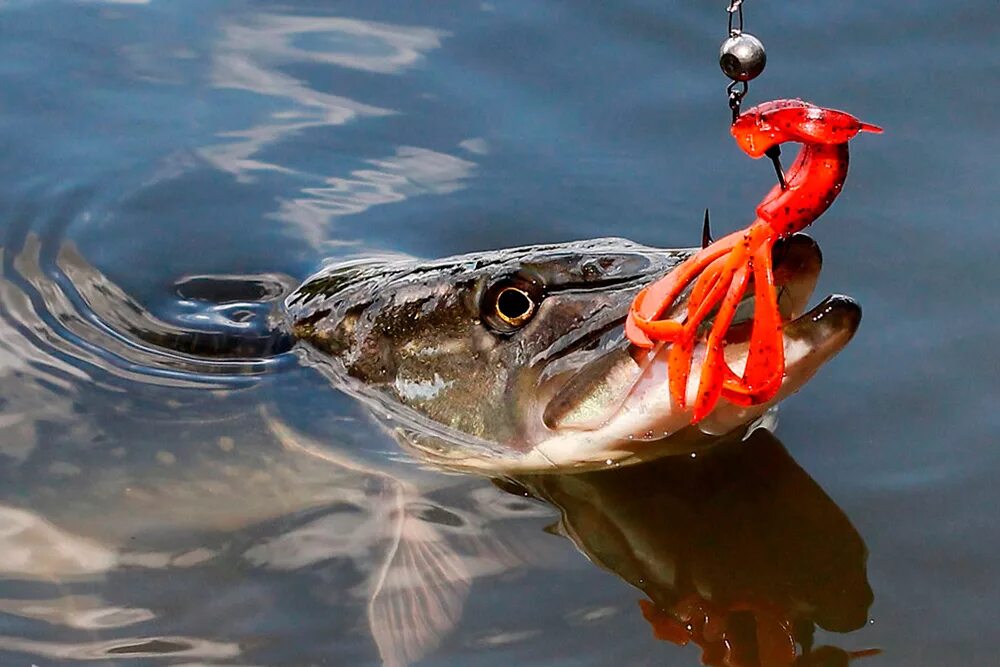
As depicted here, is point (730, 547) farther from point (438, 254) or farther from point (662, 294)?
point (438, 254)

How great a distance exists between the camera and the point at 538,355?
10.9 feet

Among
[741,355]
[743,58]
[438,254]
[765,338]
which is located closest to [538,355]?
[741,355]

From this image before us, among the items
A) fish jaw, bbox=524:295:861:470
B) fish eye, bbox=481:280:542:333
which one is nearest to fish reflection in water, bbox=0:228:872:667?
fish jaw, bbox=524:295:861:470

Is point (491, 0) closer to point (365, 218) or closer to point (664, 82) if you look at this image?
point (664, 82)

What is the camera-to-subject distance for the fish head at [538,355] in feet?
9.94

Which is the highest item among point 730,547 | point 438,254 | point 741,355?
point 438,254

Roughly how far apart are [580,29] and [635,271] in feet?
8.18

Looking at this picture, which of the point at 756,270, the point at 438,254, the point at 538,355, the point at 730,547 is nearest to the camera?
the point at 756,270

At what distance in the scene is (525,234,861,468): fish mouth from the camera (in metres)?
2.95

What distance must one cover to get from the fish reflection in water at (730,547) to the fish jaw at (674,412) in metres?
0.10

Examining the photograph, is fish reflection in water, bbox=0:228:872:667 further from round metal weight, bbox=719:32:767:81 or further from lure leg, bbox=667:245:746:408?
round metal weight, bbox=719:32:767:81

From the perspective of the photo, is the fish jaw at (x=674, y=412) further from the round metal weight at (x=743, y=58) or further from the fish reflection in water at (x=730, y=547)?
the round metal weight at (x=743, y=58)

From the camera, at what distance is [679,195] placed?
15.2 feet

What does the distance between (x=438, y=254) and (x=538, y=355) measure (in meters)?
1.30
